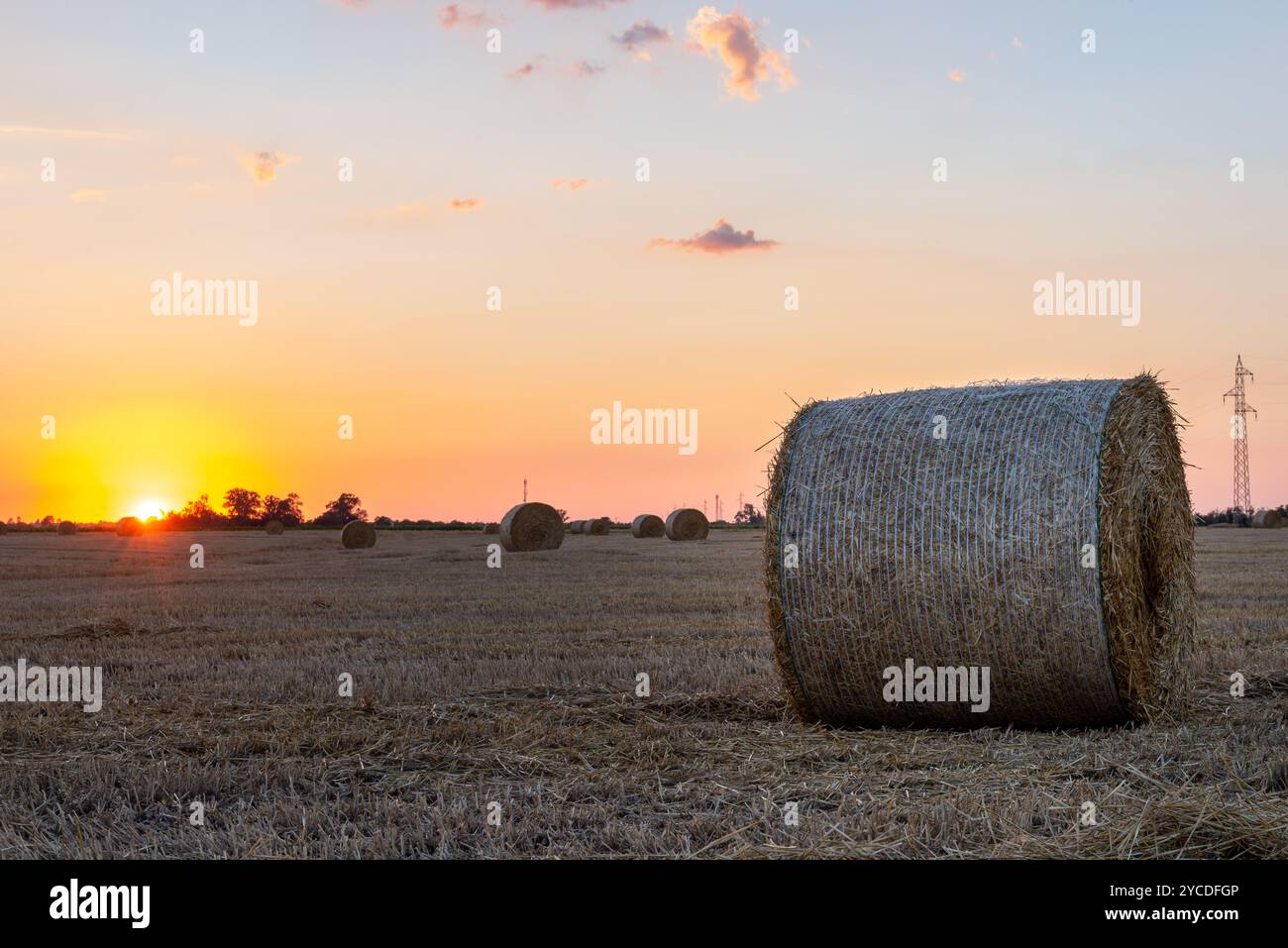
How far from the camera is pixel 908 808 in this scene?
585 cm

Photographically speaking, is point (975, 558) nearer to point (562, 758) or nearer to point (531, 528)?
point (562, 758)

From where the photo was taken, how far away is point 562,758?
286 inches

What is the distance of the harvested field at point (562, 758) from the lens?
5.45 m

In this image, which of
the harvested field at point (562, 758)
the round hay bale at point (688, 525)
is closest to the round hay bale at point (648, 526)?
the round hay bale at point (688, 525)

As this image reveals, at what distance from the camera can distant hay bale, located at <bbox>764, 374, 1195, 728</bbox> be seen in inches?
312

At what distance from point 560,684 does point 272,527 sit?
43.8 m

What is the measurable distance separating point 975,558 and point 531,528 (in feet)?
87.0

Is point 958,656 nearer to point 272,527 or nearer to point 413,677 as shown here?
point 413,677

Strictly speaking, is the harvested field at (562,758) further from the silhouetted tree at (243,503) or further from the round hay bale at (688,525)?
the silhouetted tree at (243,503)

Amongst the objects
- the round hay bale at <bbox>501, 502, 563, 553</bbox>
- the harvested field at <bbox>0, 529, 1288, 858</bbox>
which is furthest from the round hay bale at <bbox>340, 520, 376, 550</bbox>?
the harvested field at <bbox>0, 529, 1288, 858</bbox>

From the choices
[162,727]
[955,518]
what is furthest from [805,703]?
[162,727]

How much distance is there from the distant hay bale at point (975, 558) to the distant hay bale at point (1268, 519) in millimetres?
53923

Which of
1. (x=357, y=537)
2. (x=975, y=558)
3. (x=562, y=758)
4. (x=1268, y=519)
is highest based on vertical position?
(x=975, y=558)

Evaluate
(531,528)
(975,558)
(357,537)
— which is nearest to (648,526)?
(357,537)
